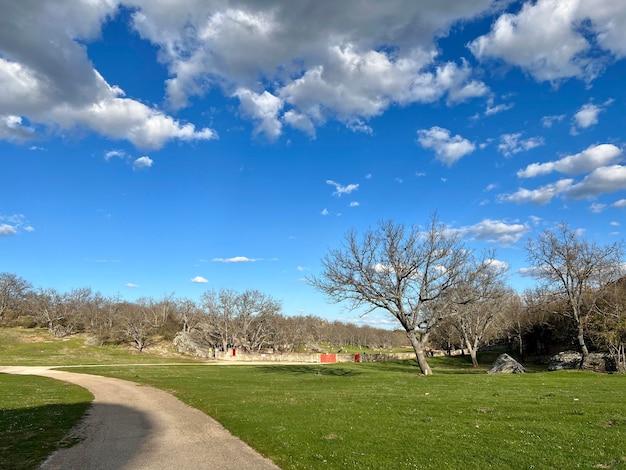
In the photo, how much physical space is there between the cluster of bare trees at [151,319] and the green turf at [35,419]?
60.9 metres

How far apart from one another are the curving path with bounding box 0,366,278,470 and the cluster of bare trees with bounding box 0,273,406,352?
70.5m

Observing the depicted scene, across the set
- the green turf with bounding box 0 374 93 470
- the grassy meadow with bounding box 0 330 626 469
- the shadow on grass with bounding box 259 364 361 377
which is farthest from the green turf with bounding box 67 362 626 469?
the shadow on grass with bounding box 259 364 361 377

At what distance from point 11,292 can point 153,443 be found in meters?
137

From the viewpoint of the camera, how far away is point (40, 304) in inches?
4274

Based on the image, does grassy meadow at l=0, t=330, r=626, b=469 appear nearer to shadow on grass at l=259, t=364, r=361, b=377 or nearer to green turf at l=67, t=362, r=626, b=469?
green turf at l=67, t=362, r=626, b=469

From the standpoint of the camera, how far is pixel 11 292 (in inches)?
4628

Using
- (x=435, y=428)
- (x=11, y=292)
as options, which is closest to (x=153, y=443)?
(x=435, y=428)

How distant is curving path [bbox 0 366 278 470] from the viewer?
10.2m

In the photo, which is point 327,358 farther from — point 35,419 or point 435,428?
point 435,428

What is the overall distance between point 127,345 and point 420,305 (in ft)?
240

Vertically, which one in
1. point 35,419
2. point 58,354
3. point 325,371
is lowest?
point 325,371

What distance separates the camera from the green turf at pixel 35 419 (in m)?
11.1

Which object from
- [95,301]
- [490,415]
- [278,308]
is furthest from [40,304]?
[490,415]

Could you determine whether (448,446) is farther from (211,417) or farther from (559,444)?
(211,417)
